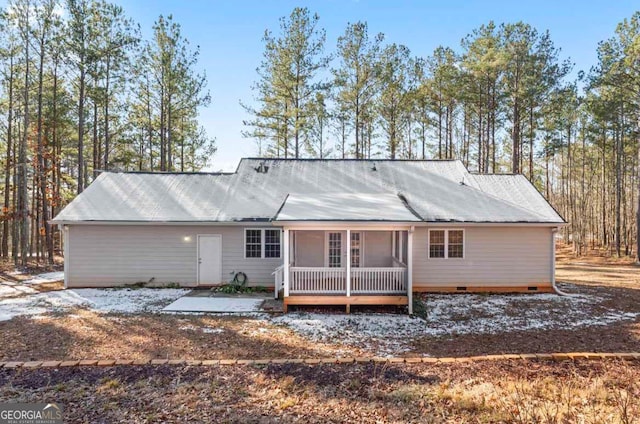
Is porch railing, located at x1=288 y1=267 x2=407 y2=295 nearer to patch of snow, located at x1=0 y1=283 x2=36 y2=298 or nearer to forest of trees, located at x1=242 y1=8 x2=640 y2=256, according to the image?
patch of snow, located at x1=0 y1=283 x2=36 y2=298

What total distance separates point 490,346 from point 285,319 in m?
4.57

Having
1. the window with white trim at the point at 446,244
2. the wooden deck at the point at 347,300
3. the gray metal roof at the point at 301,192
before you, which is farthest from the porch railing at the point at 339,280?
the window with white trim at the point at 446,244

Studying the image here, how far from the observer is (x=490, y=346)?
21.3 ft

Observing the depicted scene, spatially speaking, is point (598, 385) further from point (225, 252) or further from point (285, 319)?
point (225, 252)

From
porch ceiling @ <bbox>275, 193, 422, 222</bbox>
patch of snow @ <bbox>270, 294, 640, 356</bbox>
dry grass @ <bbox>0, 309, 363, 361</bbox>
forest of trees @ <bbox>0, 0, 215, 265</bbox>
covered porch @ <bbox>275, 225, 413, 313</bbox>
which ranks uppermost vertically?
forest of trees @ <bbox>0, 0, 215, 265</bbox>

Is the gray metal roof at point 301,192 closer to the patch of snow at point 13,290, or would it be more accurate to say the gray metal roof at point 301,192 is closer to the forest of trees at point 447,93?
the patch of snow at point 13,290

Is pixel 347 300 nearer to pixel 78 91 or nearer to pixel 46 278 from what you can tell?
pixel 46 278

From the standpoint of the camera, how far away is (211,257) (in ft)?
38.3

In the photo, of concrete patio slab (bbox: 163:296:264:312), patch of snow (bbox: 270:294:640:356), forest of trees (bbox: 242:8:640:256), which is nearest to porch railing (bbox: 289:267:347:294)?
patch of snow (bbox: 270:294:640:356)

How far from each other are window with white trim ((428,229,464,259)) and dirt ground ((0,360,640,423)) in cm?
634

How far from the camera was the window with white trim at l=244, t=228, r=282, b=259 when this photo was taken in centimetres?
1167

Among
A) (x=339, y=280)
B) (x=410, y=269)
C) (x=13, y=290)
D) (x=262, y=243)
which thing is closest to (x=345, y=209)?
(x=339, y=280)

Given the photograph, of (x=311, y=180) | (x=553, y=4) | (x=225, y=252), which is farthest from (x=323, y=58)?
(x=225, y=252)

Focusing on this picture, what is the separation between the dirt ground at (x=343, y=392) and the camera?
3.77 m
